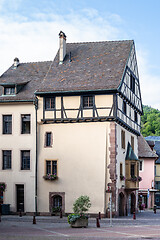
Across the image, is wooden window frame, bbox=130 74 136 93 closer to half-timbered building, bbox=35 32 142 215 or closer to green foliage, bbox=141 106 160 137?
half-timbered building, bbox=35 32 142 215

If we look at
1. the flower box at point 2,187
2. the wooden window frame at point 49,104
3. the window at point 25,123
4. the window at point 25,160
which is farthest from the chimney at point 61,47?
the flower box at point 2,187

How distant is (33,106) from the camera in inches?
1559

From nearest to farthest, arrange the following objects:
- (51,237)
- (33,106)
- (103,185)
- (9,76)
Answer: (51,237)
(103,185)
(33,106)
(9,76)

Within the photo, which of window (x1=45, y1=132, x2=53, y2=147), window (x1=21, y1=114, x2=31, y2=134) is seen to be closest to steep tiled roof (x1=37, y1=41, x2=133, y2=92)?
window (x1=21, y1=114, x2=31, y2=134)

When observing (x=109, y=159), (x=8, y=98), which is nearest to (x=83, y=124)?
(x=109, y=159)

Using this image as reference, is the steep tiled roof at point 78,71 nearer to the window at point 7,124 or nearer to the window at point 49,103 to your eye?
the window at point 49,103

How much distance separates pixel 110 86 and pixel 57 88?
4550 mm

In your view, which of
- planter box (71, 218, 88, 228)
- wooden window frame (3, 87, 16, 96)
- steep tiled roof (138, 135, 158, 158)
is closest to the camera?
planter box (71, 218, 88, 228)

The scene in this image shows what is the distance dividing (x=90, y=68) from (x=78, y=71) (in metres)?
1.07

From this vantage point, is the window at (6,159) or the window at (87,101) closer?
the window at (87,101)

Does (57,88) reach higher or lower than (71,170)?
higher

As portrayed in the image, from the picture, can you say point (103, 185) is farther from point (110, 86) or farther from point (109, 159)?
point (110, 86)

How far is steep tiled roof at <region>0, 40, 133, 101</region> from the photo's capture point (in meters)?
38.6

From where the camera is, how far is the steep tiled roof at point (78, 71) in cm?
Answer: 3859
